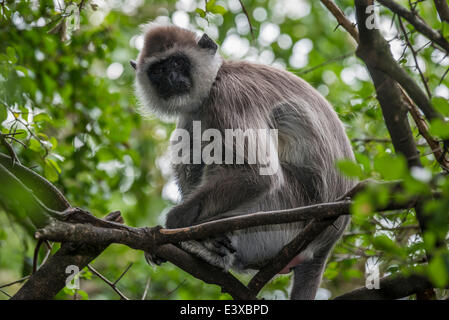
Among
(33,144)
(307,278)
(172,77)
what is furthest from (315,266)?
(33,144)

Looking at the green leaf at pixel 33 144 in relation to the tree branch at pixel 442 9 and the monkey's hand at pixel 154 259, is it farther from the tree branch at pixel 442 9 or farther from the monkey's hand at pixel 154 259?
the tree branch at pixel 442 9

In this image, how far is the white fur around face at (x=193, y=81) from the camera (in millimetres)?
4809

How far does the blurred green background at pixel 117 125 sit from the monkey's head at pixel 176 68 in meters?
0.32

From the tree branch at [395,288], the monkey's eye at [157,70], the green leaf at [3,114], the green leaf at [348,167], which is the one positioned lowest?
the green leaf at [348,167]

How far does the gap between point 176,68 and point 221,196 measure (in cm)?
157

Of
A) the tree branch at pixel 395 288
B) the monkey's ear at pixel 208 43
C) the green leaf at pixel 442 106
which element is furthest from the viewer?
the monkey's ear at pixel 208 43

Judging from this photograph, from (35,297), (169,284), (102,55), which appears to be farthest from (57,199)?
(169,284)

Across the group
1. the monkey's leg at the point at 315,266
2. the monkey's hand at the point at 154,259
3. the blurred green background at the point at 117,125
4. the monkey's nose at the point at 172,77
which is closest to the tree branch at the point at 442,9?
the blurred green background at the point at 117,125

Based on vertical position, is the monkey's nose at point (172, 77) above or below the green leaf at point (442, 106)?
above

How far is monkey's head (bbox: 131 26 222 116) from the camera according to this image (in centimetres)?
484

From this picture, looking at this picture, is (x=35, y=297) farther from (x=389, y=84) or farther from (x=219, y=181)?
(x=389, y=84)

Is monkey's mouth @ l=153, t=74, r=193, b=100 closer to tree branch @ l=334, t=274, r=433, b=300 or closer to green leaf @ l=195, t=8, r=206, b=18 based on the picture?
green leaf @ l=195, t=8, r=206, b=18

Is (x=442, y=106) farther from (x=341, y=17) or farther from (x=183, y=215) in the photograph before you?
(x=183, y=215)

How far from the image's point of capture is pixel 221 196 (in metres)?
4.15
